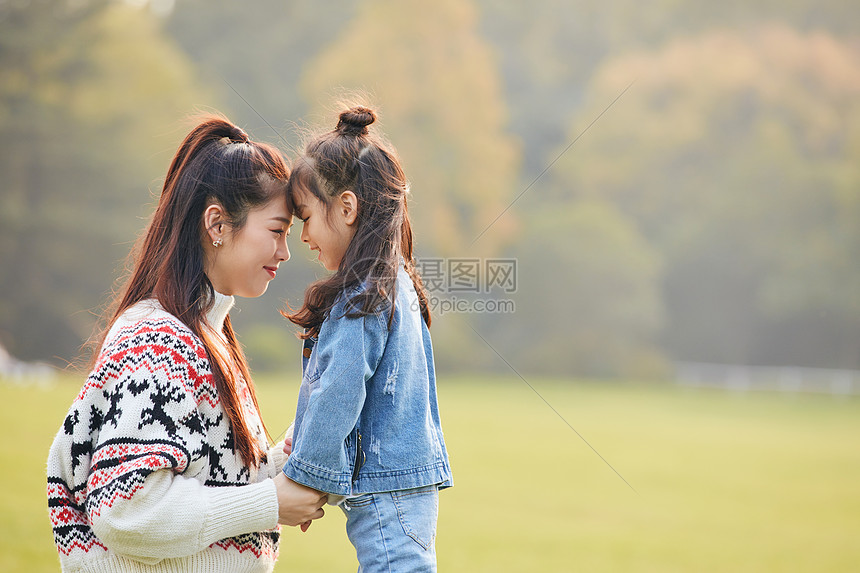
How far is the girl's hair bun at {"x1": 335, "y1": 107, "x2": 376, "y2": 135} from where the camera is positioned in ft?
4.67

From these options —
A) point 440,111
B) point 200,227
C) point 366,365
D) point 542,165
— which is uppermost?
point 440,111

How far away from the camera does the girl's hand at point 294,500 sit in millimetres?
1239

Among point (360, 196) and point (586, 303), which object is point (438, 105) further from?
point (360, 196)

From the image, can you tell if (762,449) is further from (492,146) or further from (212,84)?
(212,84)

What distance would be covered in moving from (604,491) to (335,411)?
201 inches

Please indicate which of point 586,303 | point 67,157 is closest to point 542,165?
point 586,303

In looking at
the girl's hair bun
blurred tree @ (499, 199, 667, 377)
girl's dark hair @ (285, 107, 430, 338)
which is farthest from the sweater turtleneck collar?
blurred tree @ (499, 199, 667, 377)

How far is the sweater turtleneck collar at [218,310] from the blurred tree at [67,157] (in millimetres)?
11097

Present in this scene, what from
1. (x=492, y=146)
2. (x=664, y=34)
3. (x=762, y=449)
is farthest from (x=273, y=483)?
(x=664, y=34)

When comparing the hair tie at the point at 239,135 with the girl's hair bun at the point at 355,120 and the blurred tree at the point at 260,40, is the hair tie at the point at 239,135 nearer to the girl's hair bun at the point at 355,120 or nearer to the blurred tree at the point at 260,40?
the girl's hair bun at the point at 355,120

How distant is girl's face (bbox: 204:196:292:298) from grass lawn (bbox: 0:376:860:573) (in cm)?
275

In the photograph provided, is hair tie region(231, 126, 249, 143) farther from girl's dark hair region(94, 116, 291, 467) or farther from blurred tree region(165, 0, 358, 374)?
blurred tree region(165, 0, 358, 374)

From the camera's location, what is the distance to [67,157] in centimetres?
1266

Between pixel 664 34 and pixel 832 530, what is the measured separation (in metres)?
13.4
